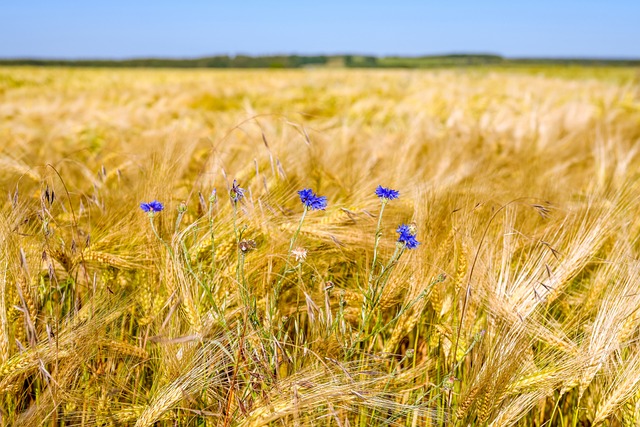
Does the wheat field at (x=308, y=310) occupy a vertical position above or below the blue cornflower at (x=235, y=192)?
below

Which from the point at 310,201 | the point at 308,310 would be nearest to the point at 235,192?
the point at 310,201

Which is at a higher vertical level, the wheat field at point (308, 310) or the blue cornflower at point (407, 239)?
the blue cornflower at point (407, 239)

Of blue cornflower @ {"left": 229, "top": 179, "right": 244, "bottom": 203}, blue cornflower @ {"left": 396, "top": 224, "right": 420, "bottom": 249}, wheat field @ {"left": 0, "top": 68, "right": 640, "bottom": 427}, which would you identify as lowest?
wheat field @ {"left": 0, "top": 68, "right": 640, "bottom": 427}

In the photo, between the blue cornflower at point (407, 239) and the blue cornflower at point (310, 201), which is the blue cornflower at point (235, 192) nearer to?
the blue cornflower at point (310, 201)

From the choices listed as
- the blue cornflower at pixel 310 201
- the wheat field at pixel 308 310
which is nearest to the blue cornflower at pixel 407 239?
the wheat field at pixel 308 310

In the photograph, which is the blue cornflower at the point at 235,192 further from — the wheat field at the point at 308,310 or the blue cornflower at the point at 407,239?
the blue cornflower at the point at 407,239

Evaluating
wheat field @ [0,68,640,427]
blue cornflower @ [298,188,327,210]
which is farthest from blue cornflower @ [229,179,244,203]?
blue cornflower @ [298,188,327,210]

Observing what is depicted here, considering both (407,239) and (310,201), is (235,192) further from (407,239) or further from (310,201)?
(407,239)

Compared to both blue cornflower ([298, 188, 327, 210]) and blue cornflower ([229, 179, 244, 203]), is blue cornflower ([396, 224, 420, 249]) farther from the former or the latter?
blue cornflower ([229, 179, 244, 203])

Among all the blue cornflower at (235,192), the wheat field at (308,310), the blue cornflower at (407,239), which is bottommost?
the wheat field at (308,310)

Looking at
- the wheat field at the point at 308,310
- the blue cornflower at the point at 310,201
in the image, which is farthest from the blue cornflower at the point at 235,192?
the blue cornflower at the point at 310,201

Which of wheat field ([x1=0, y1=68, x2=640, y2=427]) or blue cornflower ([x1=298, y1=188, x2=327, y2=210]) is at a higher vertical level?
blue cornflower ([x1=298, y1=188, x2=327, y2=210])

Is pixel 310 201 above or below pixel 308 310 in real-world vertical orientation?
above

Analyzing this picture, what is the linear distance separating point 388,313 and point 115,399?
2.13 feet
